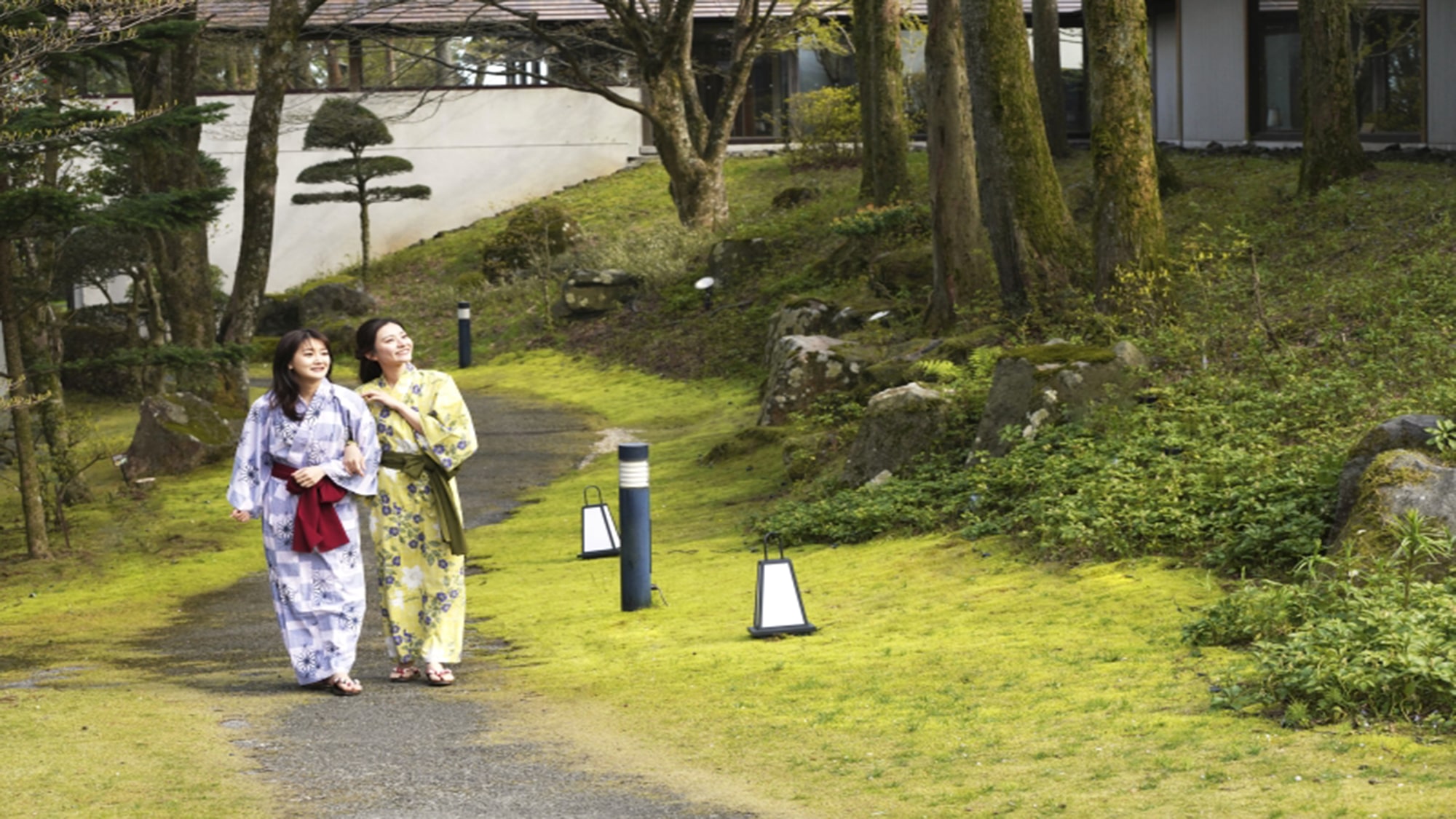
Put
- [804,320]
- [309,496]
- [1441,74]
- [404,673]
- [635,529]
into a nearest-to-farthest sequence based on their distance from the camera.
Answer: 1. [309,496]
2. [404,673]
3. [635,529]
4. [804,320]
5. [1441,74]

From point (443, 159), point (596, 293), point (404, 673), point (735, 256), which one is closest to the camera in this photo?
point (404, 673)

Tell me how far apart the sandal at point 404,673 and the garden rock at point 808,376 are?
29.7 ft

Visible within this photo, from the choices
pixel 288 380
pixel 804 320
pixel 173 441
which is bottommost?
pixel 173 441

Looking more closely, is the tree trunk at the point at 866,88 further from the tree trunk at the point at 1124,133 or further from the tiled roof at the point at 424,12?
the tree trunk at the point at 1124,133

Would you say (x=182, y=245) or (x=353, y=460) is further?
(x=182, y=245)

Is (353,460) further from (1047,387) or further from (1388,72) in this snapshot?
(1388,72)

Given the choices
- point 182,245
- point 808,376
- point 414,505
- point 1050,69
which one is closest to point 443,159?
point 1050,69

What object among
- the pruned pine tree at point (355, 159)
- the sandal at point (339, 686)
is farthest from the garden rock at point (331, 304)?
the sandal at point (339, 686)

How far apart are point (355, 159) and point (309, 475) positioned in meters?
27.6

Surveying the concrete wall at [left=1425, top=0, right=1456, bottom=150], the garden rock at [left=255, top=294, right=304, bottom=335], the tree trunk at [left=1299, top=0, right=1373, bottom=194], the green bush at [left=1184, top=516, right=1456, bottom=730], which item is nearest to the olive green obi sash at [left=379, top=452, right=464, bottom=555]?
the green bush at [left=1184, top=516, right=1456, bottom=730]

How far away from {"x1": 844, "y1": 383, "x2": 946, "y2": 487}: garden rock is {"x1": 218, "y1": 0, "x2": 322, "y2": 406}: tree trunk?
1105 cm

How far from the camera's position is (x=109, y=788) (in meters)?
5.60

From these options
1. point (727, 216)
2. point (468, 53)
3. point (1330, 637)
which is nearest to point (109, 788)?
point (1330, 637)

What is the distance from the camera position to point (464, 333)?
27422 mm
